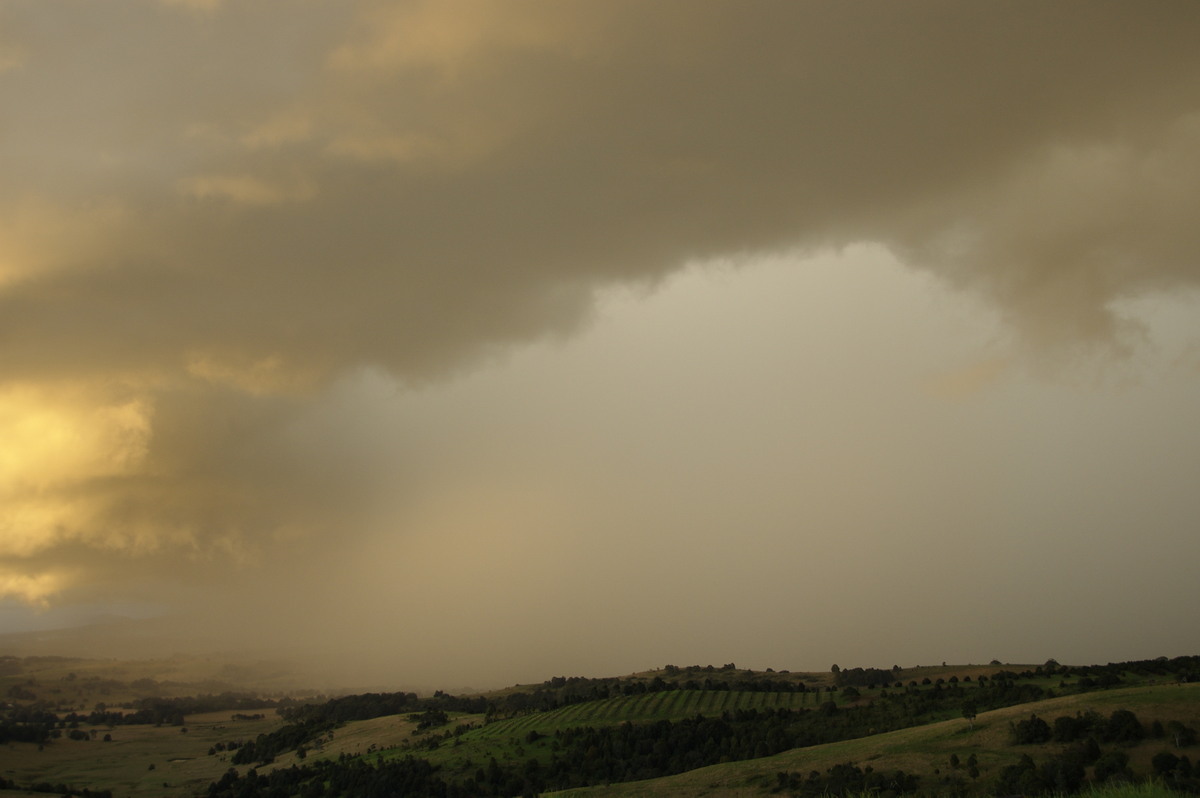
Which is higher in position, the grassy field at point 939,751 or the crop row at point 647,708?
the grassy field at point 939,751

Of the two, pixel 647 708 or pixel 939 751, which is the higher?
pixel 939 751

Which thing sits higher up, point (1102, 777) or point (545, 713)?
point (1102, 777)

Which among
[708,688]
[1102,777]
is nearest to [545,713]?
[708,688]

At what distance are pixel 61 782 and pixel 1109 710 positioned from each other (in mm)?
239032

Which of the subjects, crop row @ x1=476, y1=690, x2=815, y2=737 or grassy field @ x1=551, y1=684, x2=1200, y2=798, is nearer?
grassy field @ x1=551, y1=684, x2=1200, y2=798

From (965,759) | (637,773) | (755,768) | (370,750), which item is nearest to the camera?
(965,759)

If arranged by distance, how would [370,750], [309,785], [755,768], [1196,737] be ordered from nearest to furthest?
[1196,737] → [755,768] → [309,785] → [370,750]

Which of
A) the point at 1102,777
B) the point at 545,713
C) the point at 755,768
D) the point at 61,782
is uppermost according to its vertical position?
the point at 1102,777

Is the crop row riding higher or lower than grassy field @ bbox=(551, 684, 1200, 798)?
lower

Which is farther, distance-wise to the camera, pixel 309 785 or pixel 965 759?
pixel 309 785

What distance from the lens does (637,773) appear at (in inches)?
4690

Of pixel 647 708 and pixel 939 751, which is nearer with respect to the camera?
pixel 939 751

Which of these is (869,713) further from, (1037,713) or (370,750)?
(370,750)

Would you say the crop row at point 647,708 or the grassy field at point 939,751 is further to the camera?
the crop row at point 647,708
